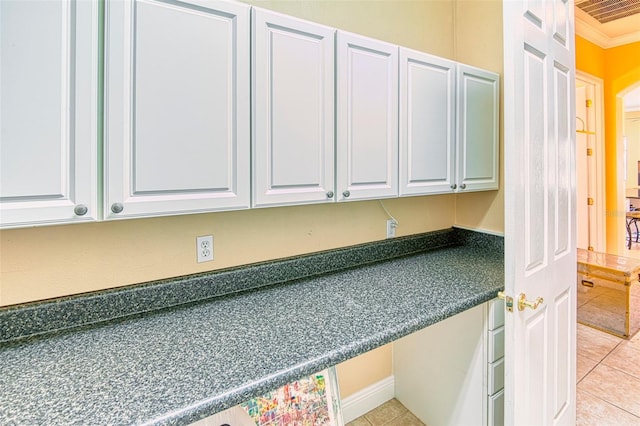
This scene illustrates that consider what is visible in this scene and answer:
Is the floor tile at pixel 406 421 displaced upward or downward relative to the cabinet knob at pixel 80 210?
downward

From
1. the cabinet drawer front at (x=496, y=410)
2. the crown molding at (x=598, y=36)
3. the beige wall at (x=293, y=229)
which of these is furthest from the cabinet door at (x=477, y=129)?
the crown molding at (x=598, y=36)

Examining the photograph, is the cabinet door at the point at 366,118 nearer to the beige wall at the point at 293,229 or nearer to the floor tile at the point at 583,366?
the beige wall at the point at 293,229

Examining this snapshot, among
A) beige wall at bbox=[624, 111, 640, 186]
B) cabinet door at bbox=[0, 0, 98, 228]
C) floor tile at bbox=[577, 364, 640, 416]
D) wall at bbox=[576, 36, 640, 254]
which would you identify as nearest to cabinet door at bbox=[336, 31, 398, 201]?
cabinet door at bbox=[0, 0, 98, 228]

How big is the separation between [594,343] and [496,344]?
71.8 inches

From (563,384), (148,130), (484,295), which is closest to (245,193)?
(148,130)

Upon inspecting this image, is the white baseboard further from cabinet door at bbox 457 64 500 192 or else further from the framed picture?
cabinet door at bbox 457 64 500 192

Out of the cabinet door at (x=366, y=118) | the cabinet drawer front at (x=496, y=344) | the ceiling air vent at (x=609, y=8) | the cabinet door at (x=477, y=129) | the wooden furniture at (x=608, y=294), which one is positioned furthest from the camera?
the wooden furniture at (x=608, y=294)

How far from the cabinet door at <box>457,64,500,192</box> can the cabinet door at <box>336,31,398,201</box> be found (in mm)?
477

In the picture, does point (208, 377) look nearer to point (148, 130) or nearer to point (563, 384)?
point (148, 130)

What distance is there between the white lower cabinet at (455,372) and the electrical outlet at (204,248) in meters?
1.22

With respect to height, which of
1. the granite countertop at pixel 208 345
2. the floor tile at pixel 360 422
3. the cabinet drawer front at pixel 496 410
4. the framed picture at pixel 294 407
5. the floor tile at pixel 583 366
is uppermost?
the granite countertop at pixel 208 345

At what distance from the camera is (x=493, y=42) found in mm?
2051

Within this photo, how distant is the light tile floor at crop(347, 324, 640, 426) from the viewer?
1941mm

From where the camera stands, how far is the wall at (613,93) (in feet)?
11.1
